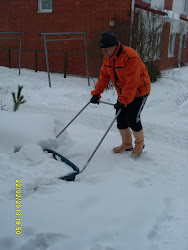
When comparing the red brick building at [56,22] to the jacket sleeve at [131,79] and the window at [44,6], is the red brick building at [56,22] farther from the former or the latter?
the jacket sleeve at [131,79]

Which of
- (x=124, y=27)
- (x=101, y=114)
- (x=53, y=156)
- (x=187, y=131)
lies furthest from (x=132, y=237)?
(x=124, y=27)

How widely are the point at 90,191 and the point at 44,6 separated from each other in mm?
10636

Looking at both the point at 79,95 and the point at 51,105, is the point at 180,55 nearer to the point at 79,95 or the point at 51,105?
the point at 79,95

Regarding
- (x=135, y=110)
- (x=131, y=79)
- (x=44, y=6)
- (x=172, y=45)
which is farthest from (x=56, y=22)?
(x=131, y=79)

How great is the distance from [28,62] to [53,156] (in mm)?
9847

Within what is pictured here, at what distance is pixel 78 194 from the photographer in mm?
2773

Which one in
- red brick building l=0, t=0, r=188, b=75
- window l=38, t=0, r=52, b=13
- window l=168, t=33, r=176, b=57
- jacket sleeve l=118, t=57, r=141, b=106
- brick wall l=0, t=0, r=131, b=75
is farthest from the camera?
window l=168, t=33, r=176, b=57

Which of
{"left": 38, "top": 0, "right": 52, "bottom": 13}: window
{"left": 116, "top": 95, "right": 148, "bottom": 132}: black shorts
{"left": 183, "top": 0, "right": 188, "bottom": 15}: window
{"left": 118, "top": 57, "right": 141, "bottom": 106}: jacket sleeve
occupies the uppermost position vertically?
{"left": 183, "top": 0, "right": 188, "bottom": 15}: window

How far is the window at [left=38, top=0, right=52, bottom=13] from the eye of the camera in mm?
11492

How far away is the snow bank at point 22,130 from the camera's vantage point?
338cm

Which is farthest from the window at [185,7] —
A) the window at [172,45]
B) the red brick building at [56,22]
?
the red brick building at [56,22]

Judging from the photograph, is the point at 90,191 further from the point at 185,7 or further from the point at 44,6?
the point at 185,7

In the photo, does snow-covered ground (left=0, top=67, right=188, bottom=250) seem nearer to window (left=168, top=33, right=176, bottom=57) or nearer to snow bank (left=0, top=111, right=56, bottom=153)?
snow bank (left=0, top=111, right=56, bottom=153)

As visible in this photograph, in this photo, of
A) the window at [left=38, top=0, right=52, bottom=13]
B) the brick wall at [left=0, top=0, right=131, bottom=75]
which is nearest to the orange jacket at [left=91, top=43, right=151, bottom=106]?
the brick wall at [left=0, top=0, right=131, bottom=75]
